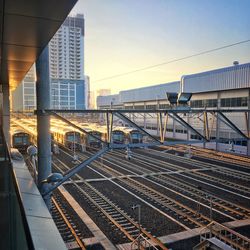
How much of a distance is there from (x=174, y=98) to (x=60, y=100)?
104 ft

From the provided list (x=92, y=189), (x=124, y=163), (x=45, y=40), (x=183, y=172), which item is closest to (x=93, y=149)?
(x=124, y=163)

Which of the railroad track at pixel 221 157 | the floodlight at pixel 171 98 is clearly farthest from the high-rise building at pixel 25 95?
the floodlight at pixel 171 98

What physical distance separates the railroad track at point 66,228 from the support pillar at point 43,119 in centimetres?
319

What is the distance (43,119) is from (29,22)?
8.12 feet

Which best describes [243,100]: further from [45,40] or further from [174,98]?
[45,40]

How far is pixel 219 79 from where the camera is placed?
2389 cm

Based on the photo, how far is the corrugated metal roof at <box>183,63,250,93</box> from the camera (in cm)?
2117

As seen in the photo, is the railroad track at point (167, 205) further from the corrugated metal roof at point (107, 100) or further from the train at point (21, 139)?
the corrugated metal roof at point (107, 100)

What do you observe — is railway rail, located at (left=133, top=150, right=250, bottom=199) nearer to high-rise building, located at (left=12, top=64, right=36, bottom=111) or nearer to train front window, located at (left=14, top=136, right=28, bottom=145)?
train front window, located at (left=14, top=136, right=28, bottom=145)

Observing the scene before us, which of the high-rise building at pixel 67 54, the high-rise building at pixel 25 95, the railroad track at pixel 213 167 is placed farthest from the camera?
the high-rise building at pixel 67 54

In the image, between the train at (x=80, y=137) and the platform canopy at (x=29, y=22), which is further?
the train at (x=80, y=137)

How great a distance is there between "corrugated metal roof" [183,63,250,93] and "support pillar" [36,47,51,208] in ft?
62.9

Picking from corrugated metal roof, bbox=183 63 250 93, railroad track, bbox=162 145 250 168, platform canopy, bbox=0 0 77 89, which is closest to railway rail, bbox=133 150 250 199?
railroad track, bbox=162 145 250 168

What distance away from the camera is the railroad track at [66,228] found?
25.0 ft
